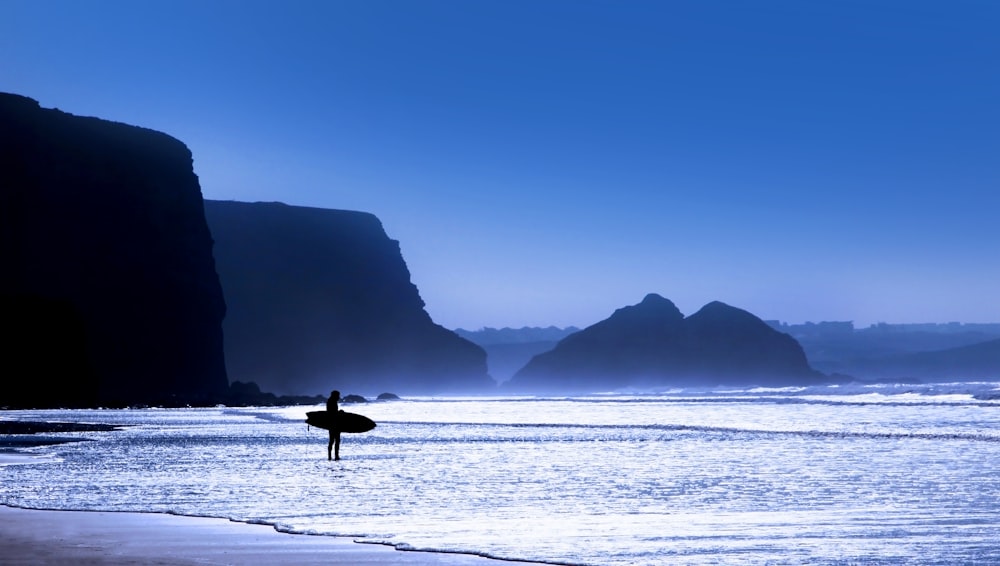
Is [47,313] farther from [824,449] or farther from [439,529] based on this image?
[439,529]

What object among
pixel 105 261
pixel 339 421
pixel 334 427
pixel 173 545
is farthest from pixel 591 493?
pixel 105 261

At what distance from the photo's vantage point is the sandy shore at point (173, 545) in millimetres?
12578

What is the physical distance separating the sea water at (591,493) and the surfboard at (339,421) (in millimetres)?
760

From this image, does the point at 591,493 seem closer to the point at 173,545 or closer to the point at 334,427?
the point at 173,545

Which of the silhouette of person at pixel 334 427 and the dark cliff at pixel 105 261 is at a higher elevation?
the dark cliff at pixel 105 261

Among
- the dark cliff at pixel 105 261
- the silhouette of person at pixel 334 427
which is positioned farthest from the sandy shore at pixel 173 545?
the dark cliff at pixel 105 261

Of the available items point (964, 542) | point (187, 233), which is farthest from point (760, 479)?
point (187, 233)

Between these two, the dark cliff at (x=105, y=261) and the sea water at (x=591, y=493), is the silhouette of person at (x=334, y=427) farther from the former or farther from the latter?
the dark cliff at (x=105, y=261)

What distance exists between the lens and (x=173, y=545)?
1383 cm

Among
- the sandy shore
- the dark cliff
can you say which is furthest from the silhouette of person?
the dark cliff

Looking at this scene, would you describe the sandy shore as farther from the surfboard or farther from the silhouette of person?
the surfboard

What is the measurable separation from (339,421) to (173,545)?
2039 centimetres

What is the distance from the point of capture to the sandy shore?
41.3 ft

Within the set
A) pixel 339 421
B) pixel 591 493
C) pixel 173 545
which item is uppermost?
pixel 339 421
